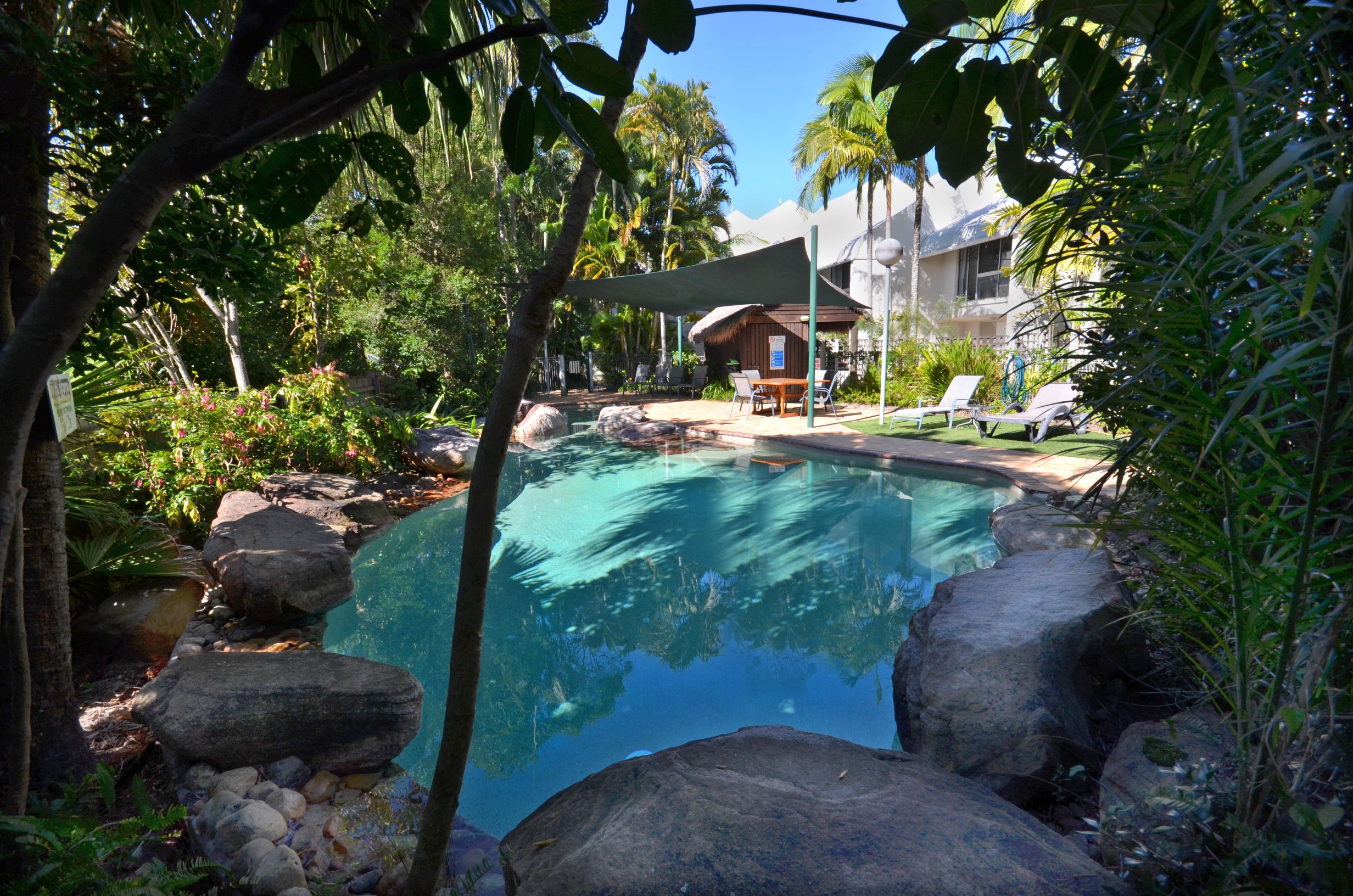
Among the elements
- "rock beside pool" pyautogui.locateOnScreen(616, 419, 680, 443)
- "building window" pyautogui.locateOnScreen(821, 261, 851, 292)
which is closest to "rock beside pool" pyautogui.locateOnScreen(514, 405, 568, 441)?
"rock beside pool" pyautogui.locateOnScreen(616, 419, 680, 443)

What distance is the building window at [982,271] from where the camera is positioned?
681 inches

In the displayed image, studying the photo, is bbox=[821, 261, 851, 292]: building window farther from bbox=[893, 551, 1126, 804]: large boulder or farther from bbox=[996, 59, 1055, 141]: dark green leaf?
bbox=[996, 59, 1055, 141]: dark green leaf

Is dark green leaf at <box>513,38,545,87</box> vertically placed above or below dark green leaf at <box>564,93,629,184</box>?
above

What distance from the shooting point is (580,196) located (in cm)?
123

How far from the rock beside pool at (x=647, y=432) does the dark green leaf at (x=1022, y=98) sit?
1016 cm

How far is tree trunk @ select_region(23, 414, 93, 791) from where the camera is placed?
1867 mm

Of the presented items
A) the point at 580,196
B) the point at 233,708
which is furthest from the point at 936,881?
Answer: the point at 233,708

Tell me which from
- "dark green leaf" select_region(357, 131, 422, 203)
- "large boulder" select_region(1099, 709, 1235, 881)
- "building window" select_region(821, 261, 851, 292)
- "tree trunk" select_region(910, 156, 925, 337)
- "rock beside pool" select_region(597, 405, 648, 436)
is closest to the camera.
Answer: "dark green leaf" select_region(357, 131, 422, 203)

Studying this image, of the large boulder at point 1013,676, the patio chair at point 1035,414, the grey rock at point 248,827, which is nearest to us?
the grey rock at point 248,827

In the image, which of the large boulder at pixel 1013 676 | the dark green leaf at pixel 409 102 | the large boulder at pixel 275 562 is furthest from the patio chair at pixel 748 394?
the dark green leaf at pixel 409 102

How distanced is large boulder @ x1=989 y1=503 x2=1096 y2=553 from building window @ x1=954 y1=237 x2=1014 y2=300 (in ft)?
43.8

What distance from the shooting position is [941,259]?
19344 mm

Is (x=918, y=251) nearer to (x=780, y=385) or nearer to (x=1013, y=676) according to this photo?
(x=780, y=385)

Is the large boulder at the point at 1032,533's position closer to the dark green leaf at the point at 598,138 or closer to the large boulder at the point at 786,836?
the large boulder at the point at 786,836
